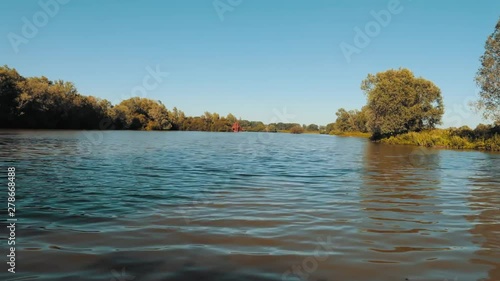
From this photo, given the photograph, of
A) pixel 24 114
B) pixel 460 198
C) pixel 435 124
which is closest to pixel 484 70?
pixel 435 124

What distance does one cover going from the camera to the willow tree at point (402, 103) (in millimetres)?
62744

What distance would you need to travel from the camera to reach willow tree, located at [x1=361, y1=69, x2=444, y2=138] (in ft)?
206

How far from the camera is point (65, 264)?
5344mm

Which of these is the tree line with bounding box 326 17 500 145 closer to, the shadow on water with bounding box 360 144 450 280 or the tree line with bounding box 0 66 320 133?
the shadow on water with bounding box 360 144 450 280

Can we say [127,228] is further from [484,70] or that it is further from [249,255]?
[484,70]

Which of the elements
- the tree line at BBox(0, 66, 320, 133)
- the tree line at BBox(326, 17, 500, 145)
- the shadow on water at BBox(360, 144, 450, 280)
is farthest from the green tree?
the shadow on water at BBox(360, 144, 450, 280)

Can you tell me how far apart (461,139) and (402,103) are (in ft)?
58.4

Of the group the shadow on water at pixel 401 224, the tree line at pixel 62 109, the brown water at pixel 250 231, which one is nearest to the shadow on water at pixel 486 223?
the brown water at pixel 250 231

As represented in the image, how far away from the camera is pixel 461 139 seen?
1903 inches

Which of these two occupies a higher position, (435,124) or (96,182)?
(435,124)

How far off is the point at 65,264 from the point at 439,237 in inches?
273

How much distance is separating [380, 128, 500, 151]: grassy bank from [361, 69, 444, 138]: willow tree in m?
4.71

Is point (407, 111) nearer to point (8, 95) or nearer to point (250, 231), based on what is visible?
point (250, 231)

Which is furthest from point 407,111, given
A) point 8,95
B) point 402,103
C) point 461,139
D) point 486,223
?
point 8,95
